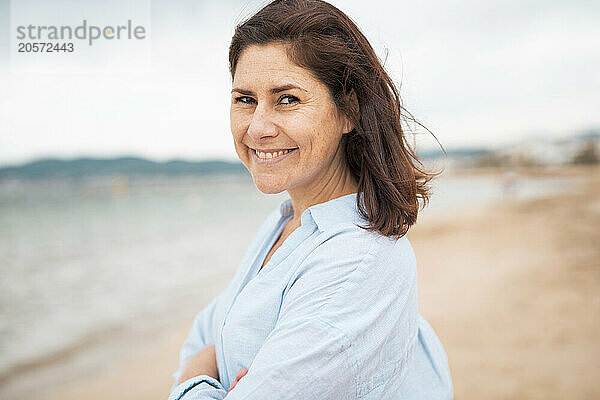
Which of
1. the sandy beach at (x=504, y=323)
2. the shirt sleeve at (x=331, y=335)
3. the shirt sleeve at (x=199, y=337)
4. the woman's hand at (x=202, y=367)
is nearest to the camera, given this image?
the shirt sleeve at (x=331, y=335)

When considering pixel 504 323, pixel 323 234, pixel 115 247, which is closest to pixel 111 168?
pixel 115 247

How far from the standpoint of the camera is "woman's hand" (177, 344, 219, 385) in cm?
123

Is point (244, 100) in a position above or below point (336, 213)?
above

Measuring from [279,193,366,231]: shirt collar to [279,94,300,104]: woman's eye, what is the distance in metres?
0.23

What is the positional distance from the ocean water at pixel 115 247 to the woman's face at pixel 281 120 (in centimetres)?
521

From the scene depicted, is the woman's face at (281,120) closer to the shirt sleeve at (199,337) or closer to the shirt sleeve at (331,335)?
the shirt sleeve at (331,335)

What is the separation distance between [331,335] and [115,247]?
11.0 metres

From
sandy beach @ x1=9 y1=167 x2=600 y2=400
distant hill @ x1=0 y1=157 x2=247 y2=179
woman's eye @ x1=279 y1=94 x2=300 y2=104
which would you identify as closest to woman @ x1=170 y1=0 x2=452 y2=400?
woman's eye @ x1=279 y1=94 x2=300 y2=104

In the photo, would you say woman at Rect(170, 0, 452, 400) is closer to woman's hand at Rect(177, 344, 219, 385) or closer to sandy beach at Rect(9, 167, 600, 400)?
woman's hand at Rect(177, 344, 219, 385)

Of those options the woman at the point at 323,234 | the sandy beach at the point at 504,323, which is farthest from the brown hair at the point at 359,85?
the sandy beach at the point at 504,323

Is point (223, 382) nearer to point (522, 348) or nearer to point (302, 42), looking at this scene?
point (302, 42)

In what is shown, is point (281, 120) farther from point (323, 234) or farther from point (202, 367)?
→ point (202, 367)

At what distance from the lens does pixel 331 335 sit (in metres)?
0.89

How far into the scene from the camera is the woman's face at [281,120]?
1.12 metres
